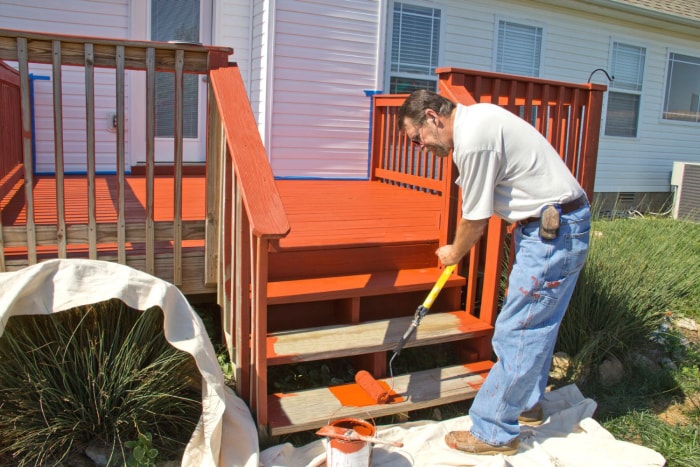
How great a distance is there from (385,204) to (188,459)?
309 cm

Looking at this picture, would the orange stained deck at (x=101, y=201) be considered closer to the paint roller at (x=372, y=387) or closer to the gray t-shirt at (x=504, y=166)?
the paint roller at (x=372, y=387)

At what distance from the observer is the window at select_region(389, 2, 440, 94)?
27.0ft

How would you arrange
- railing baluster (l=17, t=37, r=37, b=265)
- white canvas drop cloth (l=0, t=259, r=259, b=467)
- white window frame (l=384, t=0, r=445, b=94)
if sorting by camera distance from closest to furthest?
white canvas drop cloth (l=0, t=259, r=259, b=467) < railing baluster (l=17, t=37, r=37, b=265) < white window frame (l=384, t=0, r=445, b=94)

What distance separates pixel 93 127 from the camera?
3.14 meters

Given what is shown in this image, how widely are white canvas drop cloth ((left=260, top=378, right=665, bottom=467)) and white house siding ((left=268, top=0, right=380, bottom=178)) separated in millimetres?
4521

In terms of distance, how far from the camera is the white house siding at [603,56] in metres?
8.81

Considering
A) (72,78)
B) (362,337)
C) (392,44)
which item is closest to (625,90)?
(392,44)

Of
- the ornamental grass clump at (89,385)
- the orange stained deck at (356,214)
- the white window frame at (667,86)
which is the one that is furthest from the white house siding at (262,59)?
the white window frame at (667,86)

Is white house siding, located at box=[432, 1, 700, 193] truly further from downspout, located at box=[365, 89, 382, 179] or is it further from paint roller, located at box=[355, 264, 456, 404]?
paint roller, located at box=[355, 264, 456, 404]

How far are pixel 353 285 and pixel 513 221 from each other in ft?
3.28

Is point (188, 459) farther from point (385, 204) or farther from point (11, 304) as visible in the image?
point (385, 204)

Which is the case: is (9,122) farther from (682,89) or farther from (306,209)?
(682,89)

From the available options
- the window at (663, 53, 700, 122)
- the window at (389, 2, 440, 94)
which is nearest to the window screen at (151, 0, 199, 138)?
the window at (389, 2, 440, 94)

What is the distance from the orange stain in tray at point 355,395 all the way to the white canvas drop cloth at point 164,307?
0.52 metres
